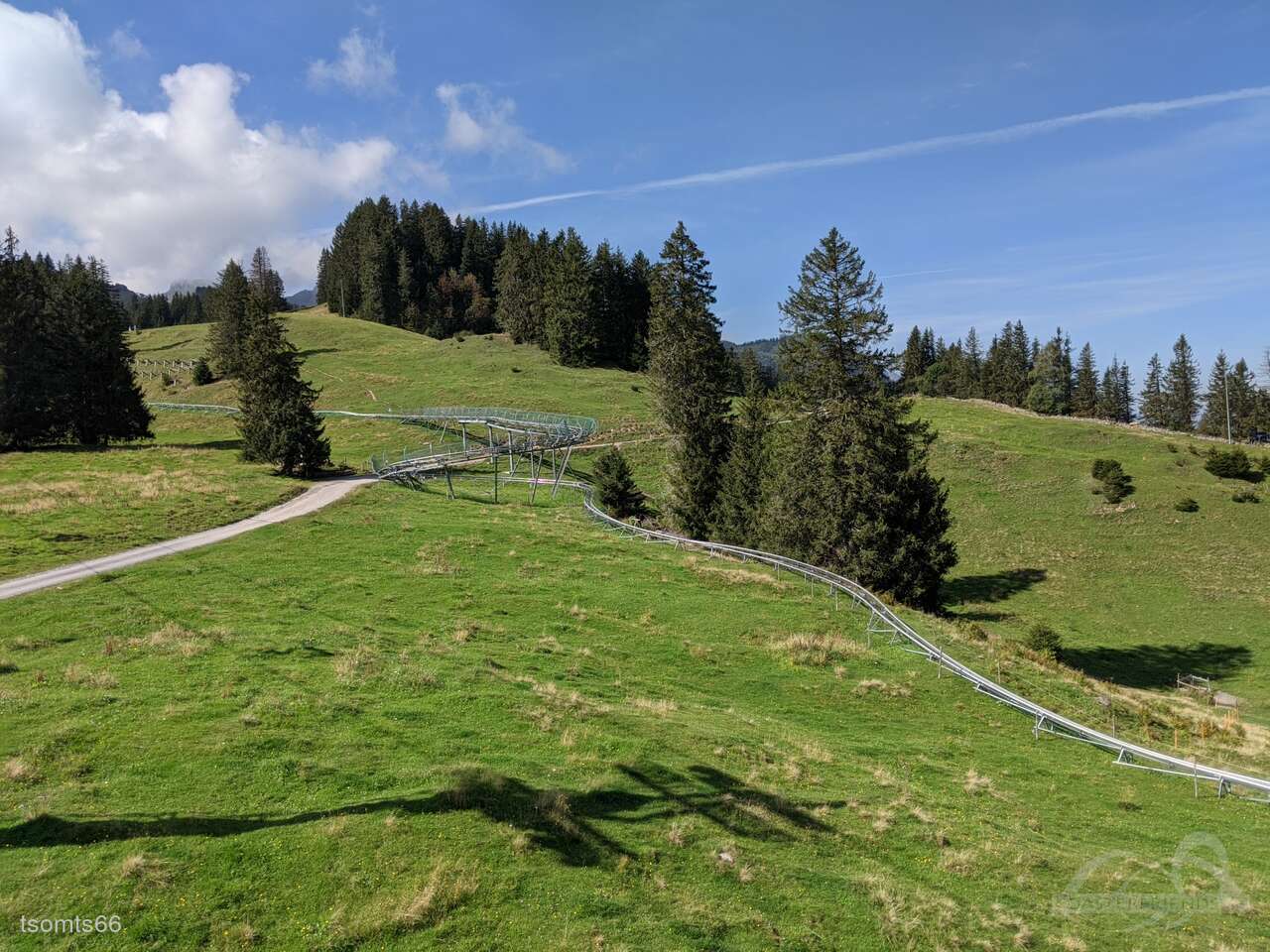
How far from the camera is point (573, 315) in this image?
108188 millimetres

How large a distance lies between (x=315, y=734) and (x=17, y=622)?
41.4 ft

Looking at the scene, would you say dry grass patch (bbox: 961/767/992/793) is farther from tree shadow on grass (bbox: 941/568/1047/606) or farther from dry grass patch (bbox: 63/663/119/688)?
tree shadow on grass (bbox: 941/568/1047/606)

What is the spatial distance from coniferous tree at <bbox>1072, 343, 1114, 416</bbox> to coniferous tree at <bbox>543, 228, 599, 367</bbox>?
10390 cm

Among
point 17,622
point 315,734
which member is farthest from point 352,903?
point 17,622

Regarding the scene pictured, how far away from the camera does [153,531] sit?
33.4 m

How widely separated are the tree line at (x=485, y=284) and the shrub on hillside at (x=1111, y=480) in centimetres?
6734

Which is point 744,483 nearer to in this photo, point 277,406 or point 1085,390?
point 277,406

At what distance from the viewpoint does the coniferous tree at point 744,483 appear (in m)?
45.9

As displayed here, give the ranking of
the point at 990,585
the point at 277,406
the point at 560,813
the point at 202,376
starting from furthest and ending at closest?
the point at 202,376 → the point at 277,406 → the point at 990,585 → the point at 560,813

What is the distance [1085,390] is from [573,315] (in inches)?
4450

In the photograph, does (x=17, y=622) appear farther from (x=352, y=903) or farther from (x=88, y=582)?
(x=352, y=903)

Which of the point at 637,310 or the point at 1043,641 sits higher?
the point at 637,310

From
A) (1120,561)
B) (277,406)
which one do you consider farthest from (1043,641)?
(277,406)

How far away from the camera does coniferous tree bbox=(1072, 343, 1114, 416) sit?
14450 cm
